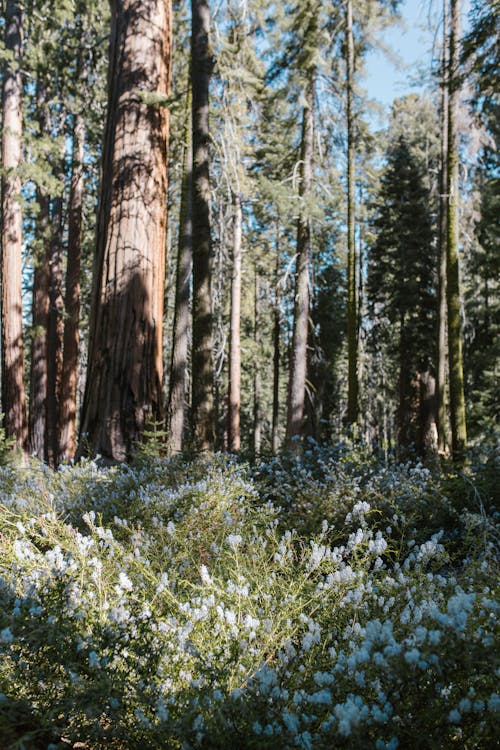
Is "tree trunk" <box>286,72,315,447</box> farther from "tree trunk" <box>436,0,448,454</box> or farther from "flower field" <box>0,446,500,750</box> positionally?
"flower field" <box>0,446,500,750</box>

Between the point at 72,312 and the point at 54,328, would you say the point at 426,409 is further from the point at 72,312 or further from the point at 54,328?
the point at 54,328

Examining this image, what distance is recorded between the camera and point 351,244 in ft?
48.4

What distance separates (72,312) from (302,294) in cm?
600

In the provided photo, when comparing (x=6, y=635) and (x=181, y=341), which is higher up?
(x=181, y=341)

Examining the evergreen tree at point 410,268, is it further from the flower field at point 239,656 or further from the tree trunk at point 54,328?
the flower field at point 239,656

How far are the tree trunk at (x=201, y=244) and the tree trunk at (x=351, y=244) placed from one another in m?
7.74

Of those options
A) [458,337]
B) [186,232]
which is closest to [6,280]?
[186,232]

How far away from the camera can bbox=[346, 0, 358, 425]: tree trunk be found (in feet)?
48.0

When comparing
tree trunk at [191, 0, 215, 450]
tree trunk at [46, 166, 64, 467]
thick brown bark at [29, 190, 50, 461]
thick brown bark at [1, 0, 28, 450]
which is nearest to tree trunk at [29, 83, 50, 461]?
thick brown bark at [29, 190, 50, 461]

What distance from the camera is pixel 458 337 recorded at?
11359mm

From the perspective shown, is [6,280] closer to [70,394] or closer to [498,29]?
[70,394]

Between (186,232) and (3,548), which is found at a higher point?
(186,232)

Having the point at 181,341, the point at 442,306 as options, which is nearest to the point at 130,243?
the point at 181,341

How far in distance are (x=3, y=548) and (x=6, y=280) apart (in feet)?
34.3
